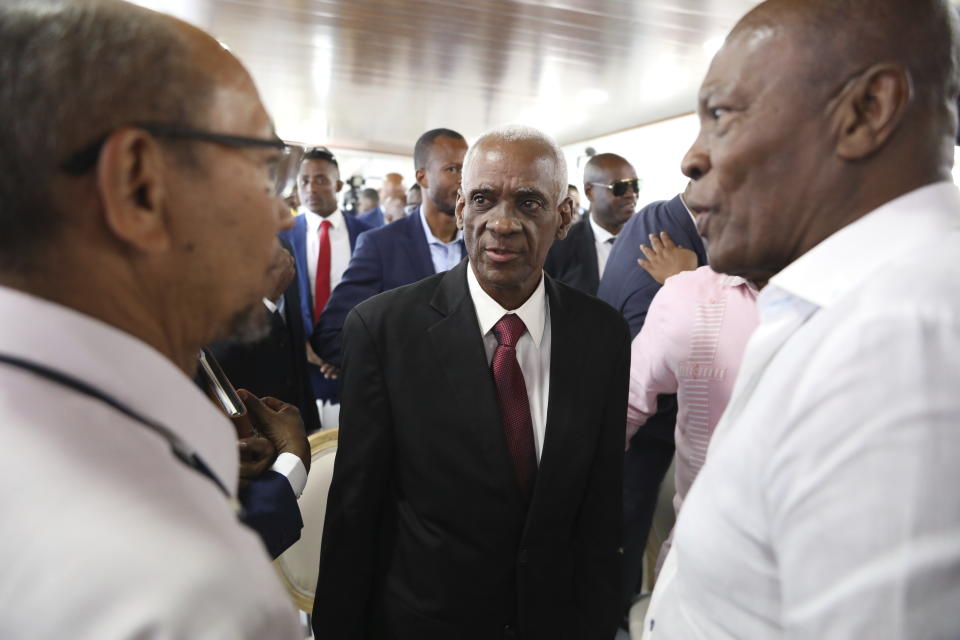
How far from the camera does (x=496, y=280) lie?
186 cm

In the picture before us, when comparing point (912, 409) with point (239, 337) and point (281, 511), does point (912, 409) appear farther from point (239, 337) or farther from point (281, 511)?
point (281, 511)

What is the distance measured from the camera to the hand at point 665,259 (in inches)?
104

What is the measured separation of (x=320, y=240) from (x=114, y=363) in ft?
14.3

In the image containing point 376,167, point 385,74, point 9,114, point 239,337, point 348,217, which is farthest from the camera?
point 376,167

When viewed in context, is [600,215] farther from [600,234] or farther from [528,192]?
[528,192]

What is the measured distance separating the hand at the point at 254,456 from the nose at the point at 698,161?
1.08 m

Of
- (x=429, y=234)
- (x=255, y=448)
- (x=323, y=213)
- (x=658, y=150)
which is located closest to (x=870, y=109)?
(x=255, y=448)

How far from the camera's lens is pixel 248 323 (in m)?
0.95

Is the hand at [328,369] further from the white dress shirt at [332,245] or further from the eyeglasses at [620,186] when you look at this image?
the eyeglasses at [620,186]

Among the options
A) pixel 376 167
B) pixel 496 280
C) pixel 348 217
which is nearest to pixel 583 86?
pixel 348 217

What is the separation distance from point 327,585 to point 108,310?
122 cm

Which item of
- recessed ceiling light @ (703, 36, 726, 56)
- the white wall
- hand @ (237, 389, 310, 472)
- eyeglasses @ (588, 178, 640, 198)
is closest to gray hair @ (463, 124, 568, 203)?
hand @ (237, 389, 310, 472)

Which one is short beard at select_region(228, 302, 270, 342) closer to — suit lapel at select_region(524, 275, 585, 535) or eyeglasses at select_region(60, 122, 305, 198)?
eyeglasses at select_region(60, 122, 305, 198)

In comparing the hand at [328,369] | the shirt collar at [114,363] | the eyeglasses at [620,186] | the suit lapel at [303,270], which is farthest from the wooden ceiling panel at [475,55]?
the shirt collar at [114,363]
